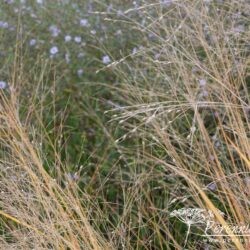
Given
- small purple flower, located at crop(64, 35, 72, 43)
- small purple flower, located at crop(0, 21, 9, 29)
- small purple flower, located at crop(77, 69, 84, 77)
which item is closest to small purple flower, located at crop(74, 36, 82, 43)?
small purple flower, located at crop(64, 35, 72, 43)

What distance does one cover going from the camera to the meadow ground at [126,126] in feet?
6.68

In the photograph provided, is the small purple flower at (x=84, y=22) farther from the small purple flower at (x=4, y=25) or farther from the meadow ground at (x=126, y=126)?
the small purple flower at (x=4, y=25)

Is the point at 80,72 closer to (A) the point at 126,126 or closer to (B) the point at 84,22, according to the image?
(B) the point at 84,22

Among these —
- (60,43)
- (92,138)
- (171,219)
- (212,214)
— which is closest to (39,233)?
(212,214)

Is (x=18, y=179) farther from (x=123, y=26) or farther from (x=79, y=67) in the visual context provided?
(x=123, y=26)

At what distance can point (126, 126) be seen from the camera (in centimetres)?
304

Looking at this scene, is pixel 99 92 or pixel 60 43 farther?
pixel 60 43

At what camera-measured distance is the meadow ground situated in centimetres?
204

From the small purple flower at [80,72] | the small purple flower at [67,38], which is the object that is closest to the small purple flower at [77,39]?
the small purple flower at [67,38]

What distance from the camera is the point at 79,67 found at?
11.0 feet

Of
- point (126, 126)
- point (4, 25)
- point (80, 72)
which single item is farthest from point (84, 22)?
point (126, 126)

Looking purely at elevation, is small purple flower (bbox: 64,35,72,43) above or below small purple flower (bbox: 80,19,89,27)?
below

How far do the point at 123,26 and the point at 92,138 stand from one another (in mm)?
664

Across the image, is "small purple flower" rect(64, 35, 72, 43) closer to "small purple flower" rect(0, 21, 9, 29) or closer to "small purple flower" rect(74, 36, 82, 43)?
"small purple flower" rect(74, 36, 82, 43)
